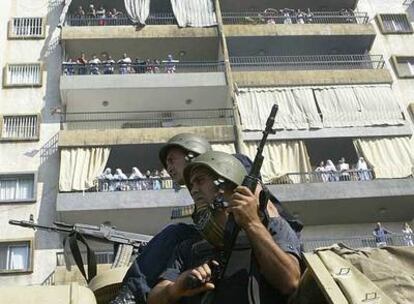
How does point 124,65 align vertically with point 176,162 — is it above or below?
above

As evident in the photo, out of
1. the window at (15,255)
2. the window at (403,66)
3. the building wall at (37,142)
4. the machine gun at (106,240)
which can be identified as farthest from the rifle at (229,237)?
the window at (403,66)

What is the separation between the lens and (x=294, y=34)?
24.1 metres

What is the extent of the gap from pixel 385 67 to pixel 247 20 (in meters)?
5.36

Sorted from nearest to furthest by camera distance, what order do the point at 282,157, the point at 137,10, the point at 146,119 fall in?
1. the point at 282,157
2. the point at 146,119
3. the point at 137,10

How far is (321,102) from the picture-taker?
72.7ft

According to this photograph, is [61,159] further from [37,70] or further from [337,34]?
[337,34]

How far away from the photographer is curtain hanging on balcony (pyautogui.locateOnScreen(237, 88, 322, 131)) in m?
21.5

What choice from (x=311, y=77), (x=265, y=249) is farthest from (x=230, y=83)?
(x=265, y=249)

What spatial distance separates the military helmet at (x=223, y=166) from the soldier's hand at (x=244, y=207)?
0.74 feet

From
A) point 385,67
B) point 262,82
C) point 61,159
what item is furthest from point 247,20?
point 61,159

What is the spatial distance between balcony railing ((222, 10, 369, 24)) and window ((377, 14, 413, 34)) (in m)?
0.74

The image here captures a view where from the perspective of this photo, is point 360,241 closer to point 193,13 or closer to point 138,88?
point 138,88

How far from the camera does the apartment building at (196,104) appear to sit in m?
19.6

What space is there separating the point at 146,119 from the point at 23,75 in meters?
4.62
